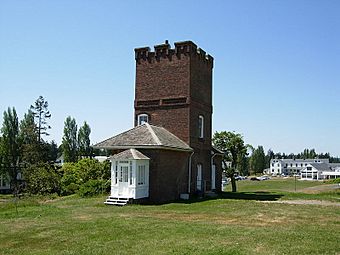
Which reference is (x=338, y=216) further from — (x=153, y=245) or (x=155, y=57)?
(x=155, y=57)

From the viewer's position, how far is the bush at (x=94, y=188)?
1191 inches

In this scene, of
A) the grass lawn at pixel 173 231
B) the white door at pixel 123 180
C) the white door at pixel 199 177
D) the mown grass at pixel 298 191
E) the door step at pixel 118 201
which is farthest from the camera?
the white door at pixel 199 177

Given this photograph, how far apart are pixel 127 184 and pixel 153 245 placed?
12.4 metres

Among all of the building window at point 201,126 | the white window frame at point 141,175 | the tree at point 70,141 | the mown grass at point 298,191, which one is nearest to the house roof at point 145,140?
the white window frame at point 141,175

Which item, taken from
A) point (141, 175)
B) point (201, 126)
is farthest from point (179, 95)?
point (141, 175)

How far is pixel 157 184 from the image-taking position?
957 inches

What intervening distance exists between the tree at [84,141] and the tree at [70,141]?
1225mm

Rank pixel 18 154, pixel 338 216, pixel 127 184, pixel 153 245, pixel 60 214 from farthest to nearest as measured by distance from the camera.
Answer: pixel 18 154 → pixel 127 184 → pixel 60 214 → pixel 338 216 → pixel 153 245

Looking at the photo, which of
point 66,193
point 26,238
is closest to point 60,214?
point 26,238

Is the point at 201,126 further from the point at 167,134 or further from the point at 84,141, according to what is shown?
the point at 84,141

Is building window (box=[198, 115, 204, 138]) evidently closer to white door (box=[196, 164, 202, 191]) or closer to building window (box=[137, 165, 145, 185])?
white door (box=[196, 164, 202, 191])

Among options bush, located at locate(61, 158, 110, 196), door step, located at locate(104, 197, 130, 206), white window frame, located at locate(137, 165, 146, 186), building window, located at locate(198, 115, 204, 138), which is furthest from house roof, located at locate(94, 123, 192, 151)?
bush, located at locate(61, 158, 110, 196)

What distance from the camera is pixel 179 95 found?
28266 millimetres

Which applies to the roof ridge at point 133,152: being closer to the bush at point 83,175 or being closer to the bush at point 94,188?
the bush at point 94,188
